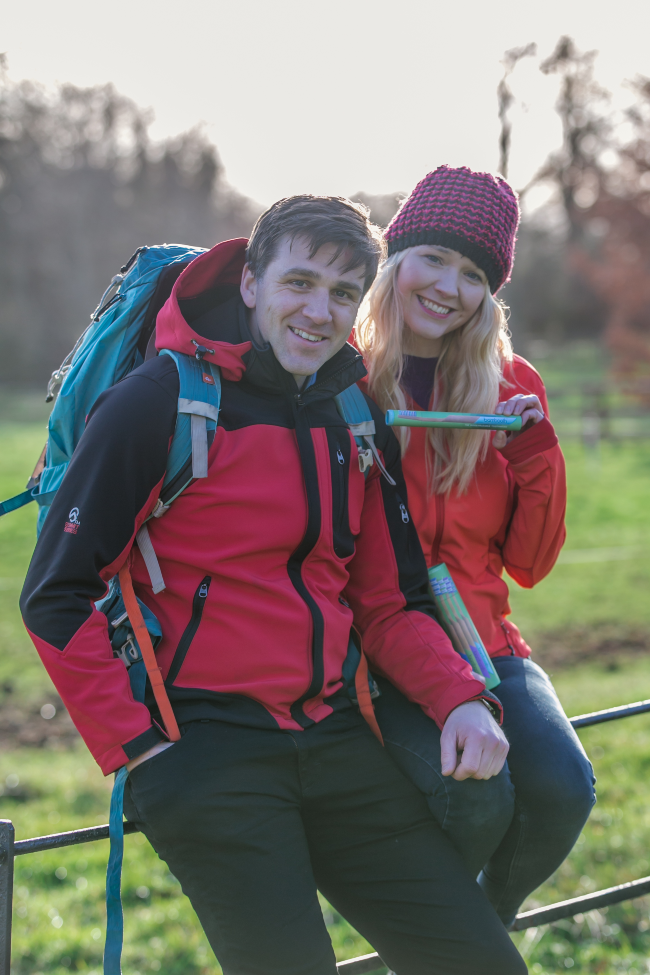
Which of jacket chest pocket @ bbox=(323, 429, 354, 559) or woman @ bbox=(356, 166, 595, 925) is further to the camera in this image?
woman @ bbox=(356, 166, 595, 925)

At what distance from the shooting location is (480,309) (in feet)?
10.0

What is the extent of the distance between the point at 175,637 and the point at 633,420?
30.8m

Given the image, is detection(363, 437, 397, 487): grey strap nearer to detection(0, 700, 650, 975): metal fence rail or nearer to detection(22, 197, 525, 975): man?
detection(22, 197, 525, 975): man

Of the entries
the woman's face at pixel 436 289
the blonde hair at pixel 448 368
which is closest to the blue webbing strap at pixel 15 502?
the blonde hair at pixel 448 368

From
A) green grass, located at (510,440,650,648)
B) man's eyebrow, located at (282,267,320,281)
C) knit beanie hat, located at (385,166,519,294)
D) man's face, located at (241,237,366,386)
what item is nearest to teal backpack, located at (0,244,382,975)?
man's face, located at (241,237,366,386)

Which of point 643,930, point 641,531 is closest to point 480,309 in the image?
point 643,930

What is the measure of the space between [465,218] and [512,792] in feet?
6.03

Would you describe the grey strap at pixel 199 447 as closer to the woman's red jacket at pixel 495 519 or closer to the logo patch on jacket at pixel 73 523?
the logo patch on jacket at pixel 73 523

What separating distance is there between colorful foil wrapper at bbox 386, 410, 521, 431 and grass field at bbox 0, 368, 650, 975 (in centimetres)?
243

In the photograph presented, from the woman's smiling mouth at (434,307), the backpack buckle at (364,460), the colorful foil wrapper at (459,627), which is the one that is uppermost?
the woman's smiling mouth at (434,307)

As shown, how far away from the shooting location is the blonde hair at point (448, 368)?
2836 mm

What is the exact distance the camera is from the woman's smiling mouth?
2.97m

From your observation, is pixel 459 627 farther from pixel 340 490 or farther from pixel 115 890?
pixel 115 890

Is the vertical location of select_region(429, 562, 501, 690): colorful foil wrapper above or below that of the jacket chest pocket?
below
